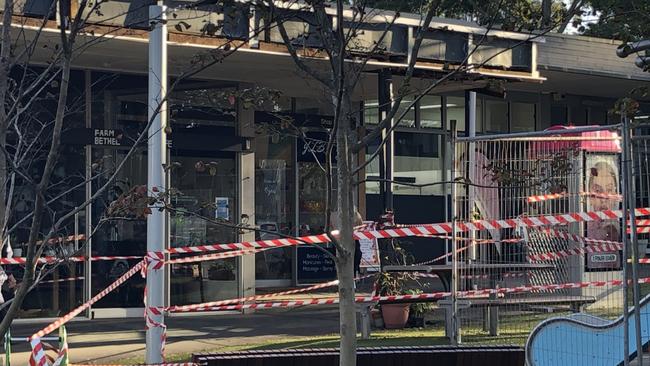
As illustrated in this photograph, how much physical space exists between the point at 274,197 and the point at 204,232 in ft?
11.3

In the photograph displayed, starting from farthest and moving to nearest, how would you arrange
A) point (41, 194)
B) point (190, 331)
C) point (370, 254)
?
point (370, 254) < point (190, 331) < point (41, 194)

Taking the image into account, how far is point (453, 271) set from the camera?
11422 mm

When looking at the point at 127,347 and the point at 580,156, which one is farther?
the point at 580,156

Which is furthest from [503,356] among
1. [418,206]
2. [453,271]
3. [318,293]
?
[418,206]

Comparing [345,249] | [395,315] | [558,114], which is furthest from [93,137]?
[558,114]

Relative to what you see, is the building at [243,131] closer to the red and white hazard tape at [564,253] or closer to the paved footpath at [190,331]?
the paved footpath at [190,331]

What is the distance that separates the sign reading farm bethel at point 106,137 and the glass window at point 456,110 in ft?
27.9

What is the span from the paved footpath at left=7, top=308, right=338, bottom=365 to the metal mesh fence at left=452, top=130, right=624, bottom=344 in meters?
2.19

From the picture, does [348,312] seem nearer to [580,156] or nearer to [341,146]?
[341,146]

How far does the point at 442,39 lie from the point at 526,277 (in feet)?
11.5

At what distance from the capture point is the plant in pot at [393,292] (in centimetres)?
1241

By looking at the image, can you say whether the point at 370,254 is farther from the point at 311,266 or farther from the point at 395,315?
the point at 311,266

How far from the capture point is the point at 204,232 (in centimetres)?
1553

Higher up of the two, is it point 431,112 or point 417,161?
point 431,112
